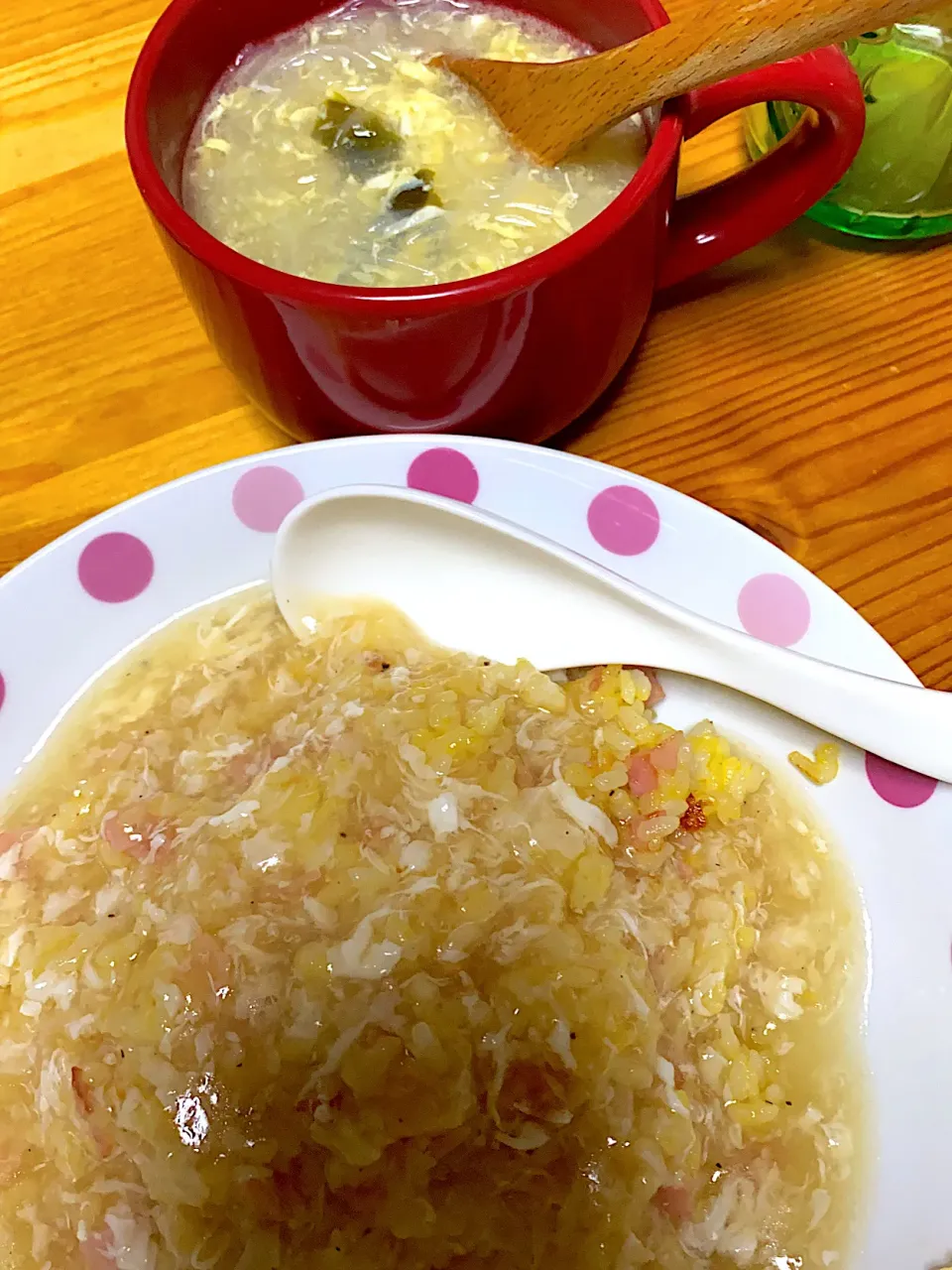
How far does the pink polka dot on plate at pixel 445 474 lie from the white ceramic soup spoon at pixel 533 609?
0.12ft

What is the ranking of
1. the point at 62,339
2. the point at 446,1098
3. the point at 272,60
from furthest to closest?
the point at 62,339, the point at 272,60, the point at 446,1098

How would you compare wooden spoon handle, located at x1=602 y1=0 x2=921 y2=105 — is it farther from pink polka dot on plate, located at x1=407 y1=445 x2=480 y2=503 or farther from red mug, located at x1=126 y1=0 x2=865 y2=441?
pink polka dot on plate, located at x1=407 y1=445 x2=480 y2=503

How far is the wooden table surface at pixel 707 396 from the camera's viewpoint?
87cm

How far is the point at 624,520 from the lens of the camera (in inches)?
31.0

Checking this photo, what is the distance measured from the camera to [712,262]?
0.84 metres

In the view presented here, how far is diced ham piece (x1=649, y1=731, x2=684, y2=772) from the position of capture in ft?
2.53

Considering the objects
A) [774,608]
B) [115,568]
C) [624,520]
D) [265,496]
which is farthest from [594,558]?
[115,568]

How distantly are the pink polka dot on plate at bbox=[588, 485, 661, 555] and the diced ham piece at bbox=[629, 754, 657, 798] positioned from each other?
0.16 metres

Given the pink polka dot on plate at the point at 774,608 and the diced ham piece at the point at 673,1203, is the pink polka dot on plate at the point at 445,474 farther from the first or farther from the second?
the diced ham piece at the point at 673,1203

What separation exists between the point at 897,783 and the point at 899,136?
56cm

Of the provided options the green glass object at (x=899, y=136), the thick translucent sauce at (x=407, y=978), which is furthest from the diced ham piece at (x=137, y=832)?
the green glass object at (x=899, y=136)

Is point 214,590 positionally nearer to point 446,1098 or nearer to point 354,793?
point 354,793

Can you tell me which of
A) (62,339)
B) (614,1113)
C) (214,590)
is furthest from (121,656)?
(614,1113)

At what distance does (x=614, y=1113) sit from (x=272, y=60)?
866 millimetres
